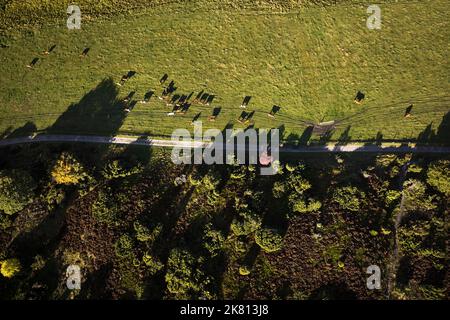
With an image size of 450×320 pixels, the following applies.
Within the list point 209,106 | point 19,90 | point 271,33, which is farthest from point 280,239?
point 19,90

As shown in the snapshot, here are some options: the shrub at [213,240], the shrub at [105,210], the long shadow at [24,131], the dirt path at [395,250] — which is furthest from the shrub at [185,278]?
the long shadow at [24,131]

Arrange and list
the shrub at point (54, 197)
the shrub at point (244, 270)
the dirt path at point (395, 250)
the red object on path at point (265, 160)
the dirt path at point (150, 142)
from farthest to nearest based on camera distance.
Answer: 1. the dirt path at point (150, 142)
2. the red object on path at point (265, 160)
3. the shrub at point (54, 197)
4. the dirt path at point (395, 250)
5. the shrub at point (244, 270)

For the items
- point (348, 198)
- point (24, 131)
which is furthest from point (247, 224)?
point (24, 131)

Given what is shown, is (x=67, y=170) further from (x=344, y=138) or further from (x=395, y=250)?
(x=395, y=250)

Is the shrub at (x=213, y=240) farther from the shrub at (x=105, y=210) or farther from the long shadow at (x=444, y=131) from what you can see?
the long shadow at (x=444, y=131)

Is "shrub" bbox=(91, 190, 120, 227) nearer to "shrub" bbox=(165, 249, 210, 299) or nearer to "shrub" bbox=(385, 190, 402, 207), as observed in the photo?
"shrub" bbox=(165, 249, 210, 299)

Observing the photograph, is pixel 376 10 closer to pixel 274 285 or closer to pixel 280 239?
pixel 280 239
